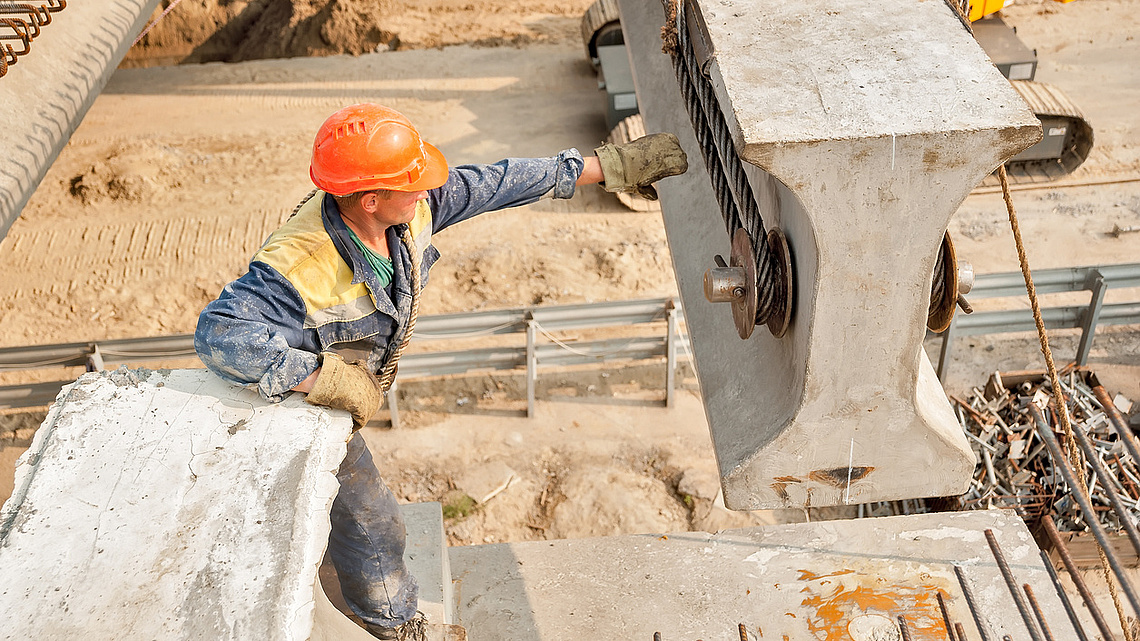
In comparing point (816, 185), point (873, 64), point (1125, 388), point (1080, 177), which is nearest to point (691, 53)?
point (873, 64)

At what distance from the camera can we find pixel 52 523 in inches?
91.0

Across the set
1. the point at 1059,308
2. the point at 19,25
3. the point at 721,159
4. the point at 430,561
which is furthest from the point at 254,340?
the point at 1059,308

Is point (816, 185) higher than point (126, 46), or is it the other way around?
point (816, 185)

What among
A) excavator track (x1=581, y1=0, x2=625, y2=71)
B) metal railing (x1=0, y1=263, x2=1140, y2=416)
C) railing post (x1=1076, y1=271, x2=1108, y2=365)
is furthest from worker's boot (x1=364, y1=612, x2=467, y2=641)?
excavator track (x1=581, y1=0, x2=625, y2=71)

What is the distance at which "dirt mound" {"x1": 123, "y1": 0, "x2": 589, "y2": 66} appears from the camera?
12.9 m

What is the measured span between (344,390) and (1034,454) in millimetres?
4898

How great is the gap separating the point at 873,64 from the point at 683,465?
15.9 ft

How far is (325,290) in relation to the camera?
9.64 ft

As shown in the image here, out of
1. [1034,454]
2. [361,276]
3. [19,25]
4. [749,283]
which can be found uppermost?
[749,283]

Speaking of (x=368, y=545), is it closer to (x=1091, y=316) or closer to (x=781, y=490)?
(x=781, y=490)

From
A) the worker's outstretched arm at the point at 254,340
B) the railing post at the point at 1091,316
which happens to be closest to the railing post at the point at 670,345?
the railing post at the point at 1091,316

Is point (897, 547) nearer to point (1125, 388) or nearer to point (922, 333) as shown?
point (922, 333)

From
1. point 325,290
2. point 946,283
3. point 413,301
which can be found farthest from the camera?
point 413,301

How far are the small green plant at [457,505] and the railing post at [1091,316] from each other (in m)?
4.66
